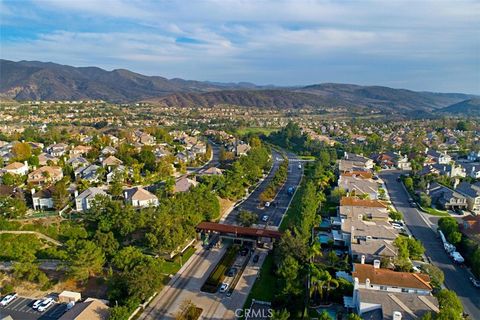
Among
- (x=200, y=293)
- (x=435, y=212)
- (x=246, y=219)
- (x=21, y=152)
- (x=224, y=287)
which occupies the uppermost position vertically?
(x=21, y=152)

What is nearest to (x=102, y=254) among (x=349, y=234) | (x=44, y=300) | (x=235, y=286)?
(x=44, y=300)

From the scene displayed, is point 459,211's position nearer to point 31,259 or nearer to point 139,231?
point 139,231

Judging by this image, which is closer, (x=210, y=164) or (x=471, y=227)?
(x=471, y=227)

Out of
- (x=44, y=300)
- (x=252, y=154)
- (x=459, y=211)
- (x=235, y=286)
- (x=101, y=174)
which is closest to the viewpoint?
(x=44, y=300)

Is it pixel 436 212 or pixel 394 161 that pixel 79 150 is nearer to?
pixel 436 212

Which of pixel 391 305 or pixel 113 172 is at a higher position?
pixel 113 172

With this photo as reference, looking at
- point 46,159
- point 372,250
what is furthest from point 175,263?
point 46,159

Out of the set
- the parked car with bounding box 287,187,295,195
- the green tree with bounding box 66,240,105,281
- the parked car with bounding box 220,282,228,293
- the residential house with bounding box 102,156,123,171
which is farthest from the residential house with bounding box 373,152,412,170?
the green tree with bounding box 66,240,105,281

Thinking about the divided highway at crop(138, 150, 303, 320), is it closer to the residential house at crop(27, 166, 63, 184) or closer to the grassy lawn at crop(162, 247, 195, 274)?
the grassy lawn at crop(162, 247, 195, 274)
